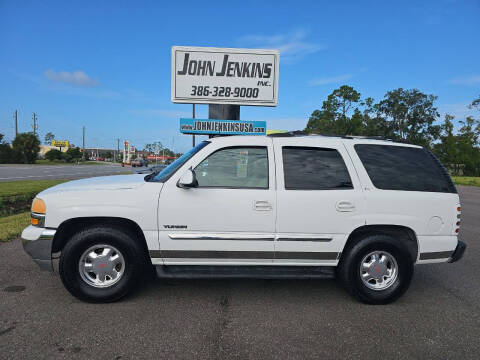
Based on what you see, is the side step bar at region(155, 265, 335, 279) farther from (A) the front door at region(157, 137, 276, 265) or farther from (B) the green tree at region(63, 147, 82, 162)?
(B) the green tree at region(63, 147, 82, 162)

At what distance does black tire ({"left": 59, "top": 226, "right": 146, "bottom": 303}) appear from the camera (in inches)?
125

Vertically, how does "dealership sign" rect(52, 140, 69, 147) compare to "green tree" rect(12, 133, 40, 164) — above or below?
above

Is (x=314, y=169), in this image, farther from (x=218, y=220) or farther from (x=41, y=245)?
(x=41, y=245)

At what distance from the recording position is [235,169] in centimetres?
340

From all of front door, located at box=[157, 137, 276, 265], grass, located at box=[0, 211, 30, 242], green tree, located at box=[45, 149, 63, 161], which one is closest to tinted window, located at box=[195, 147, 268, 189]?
front door, located at box=[157, 137, 276, 265]

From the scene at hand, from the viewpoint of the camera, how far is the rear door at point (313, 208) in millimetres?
3311

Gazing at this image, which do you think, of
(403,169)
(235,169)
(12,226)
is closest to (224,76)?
(12,226)

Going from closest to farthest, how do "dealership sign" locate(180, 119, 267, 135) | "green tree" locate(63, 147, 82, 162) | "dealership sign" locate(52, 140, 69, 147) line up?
1. "dealership sign" locate(180, 119, 267, 135)
2. "green tree" locate(63, 147, 82, 162)
3. "dealership sign" locate(52, 140, 69, 147)

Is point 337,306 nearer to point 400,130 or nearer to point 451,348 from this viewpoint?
point 451,348

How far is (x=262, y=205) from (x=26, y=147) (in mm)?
55392

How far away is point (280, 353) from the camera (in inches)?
98.2

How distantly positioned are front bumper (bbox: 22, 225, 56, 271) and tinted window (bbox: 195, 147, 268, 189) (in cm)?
166

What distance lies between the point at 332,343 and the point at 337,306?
766 millimetres

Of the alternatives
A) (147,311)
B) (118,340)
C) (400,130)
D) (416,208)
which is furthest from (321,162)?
A: (400,130)
